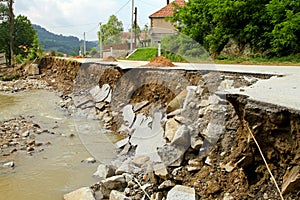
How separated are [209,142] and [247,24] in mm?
9248

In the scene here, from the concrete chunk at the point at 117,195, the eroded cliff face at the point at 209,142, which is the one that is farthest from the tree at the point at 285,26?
the concrete chunk at the point at 117,195

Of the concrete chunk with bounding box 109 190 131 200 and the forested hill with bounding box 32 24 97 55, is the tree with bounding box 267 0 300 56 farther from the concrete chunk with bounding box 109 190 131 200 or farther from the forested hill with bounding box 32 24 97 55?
the forested hill with bounding box 32 24 97 55

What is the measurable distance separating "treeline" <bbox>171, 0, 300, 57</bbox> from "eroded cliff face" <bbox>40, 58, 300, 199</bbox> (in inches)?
214

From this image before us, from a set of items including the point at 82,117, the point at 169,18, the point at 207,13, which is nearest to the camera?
the point at 82,117

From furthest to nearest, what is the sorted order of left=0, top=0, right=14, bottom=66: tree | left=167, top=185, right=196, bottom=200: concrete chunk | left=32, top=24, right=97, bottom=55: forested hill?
left=32, top=24, right=97, bottom=55: forested hill, left=0, top=0, right=14, bottom=66: tree, left=167, top=185, right=196, bottom=200: concrete chunk

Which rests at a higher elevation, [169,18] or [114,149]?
[169,18]

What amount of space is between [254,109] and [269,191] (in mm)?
780

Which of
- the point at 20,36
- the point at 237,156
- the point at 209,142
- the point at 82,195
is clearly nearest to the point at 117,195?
the point at 82,195

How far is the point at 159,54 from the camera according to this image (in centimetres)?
910

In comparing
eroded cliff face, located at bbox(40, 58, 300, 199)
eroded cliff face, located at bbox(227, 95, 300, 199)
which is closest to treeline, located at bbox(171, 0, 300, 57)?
eroded cliff face, located at bbox(40, 58, 300, 199)

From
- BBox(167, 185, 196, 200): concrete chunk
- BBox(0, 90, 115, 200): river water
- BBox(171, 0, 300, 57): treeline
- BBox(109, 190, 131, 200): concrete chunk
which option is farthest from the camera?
BBox(171, 0, 300, 57): treeline

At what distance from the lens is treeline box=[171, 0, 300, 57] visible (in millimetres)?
9732

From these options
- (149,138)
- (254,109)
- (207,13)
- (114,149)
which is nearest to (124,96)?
(114,149)

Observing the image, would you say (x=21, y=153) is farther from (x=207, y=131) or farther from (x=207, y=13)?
(x=207, y=13)
